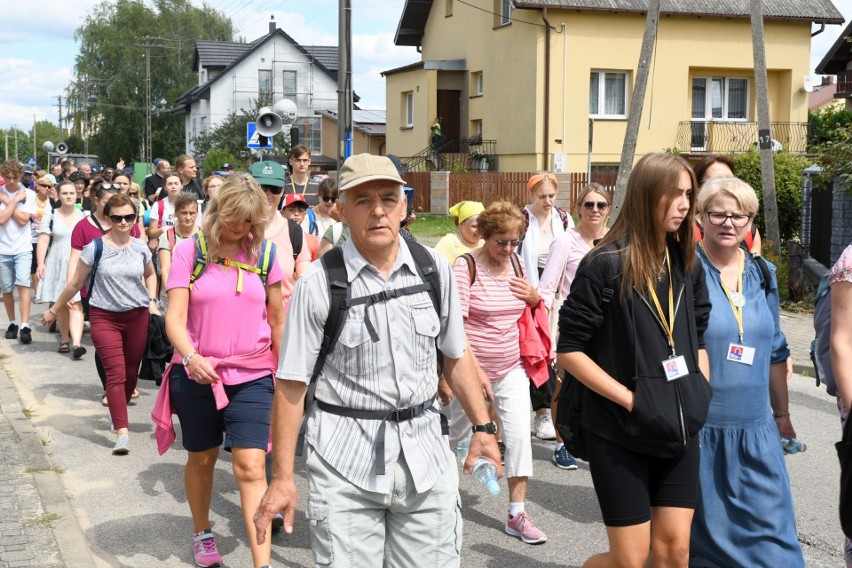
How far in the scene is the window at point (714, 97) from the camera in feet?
116

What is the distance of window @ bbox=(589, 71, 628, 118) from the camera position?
34219mm

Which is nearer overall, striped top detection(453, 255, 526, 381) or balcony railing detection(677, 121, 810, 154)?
striped top detection(453, 255, 526, 381)

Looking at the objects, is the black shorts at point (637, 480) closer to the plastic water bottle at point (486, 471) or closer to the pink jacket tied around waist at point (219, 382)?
the plastic water bottle at point (486, 471)

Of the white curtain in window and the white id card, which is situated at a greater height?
the white curtain in window

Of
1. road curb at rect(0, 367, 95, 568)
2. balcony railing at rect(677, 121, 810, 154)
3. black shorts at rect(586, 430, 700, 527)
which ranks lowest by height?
road curb at rect(0, 367, 95, 568)

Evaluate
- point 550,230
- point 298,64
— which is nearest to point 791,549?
point 550,230

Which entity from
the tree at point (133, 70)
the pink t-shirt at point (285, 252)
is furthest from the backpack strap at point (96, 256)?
the tree at point (133, 70)

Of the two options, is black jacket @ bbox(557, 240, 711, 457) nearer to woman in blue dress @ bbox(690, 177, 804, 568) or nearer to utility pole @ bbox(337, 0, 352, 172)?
woman in blue dress @ bbox(690, 177, 804, 568)

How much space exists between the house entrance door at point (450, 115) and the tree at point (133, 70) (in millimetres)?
41441

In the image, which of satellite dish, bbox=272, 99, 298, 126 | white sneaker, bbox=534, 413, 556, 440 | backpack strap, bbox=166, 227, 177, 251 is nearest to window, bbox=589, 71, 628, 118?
satellite dish, bbox=272, 99, 298, 126

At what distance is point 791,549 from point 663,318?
1.07 metres

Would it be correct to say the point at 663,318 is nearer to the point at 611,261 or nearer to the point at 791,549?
the point at 611,261

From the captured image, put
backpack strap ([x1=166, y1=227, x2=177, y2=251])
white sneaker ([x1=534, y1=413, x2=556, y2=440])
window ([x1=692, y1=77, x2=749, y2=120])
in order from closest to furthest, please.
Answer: white sneaker ([x1=534, y1=413, x2=556, y2=440]), backpack strap ([x1=166, y1=227, x2=177, y2=251]), window ([x1=692, y1=77, x2=749, y2=120])

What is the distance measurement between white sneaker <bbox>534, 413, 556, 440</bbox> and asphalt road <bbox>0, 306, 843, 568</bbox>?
106 mm
